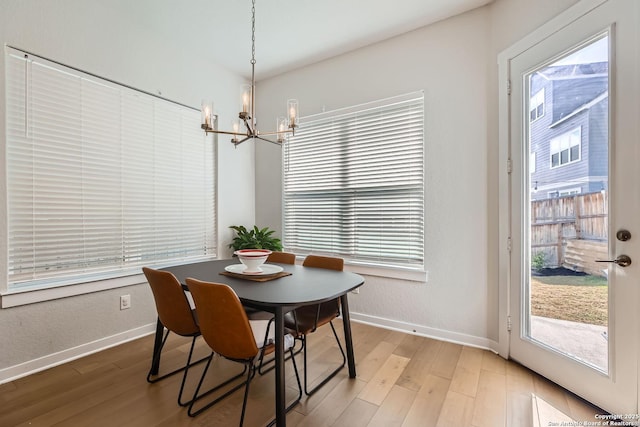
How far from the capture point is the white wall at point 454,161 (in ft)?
8.05

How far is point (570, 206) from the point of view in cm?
184

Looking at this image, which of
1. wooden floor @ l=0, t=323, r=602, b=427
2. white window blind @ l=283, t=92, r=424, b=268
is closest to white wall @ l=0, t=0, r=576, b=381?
white window blind @ l=283, t=92, r=424, b=268

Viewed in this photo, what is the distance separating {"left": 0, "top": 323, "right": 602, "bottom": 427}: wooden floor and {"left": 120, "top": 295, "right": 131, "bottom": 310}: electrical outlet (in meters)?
0.39

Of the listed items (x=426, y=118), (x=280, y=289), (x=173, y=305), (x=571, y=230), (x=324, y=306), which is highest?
(x=426, y=118)

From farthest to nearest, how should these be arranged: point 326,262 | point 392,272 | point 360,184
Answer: point 360,184, point 392,272, point 326,262

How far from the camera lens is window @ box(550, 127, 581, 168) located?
181 centimetres

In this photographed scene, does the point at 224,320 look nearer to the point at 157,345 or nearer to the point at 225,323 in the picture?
the point at 225,323

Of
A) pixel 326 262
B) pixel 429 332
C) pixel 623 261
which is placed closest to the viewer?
pixel 623 261

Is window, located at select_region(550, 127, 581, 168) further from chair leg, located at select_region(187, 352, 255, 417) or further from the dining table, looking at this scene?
chair leg, located at select_region(187, 352, 255, 417)

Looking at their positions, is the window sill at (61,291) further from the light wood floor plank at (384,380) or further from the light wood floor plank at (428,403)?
the light wood floor plank at (428,403)

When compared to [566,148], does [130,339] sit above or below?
below

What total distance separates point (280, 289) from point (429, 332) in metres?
1.79

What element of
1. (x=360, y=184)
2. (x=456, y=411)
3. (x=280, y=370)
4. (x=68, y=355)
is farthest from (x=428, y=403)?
(x=68, y=355)

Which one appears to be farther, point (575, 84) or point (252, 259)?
point (252, 259)
